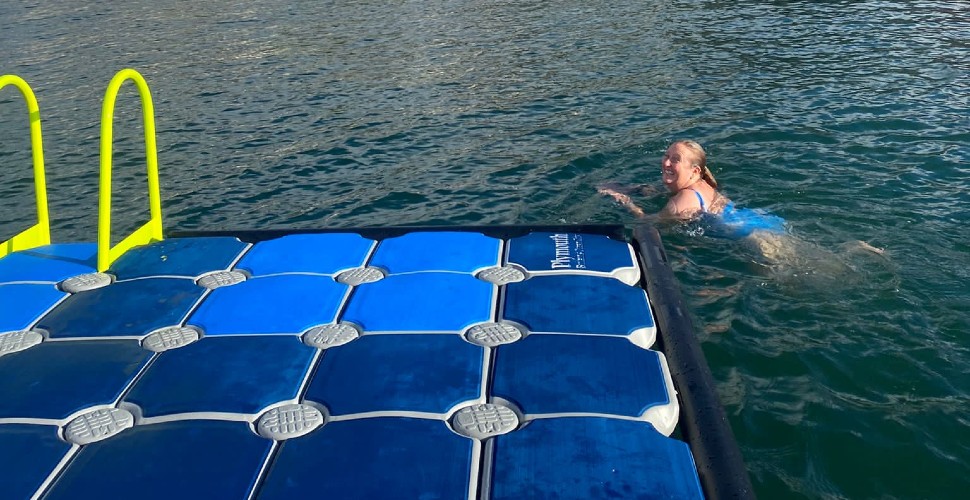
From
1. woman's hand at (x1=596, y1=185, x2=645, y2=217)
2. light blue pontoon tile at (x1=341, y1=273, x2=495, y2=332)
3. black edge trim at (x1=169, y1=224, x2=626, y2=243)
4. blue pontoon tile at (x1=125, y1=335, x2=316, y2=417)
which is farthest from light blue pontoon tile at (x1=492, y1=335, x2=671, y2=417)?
woman's hand at (x1=596, y1=185, x2=645, y2=217)

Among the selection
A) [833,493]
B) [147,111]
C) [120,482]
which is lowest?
[833,493]

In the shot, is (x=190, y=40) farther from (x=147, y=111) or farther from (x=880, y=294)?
(x=880, y=294)

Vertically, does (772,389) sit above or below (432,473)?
below

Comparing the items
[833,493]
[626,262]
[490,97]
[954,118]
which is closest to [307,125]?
[490,97]

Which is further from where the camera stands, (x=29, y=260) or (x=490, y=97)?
(x=490, y=97)

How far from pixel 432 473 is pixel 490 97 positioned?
33.6ft

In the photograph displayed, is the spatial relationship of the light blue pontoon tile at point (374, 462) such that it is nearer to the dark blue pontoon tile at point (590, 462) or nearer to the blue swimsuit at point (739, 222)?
the dark blue pontoon tile at point (590, 462)

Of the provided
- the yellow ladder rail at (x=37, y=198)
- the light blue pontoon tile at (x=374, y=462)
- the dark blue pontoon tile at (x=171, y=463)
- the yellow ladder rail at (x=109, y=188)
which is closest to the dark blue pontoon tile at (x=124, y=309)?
the yellow ladder rail at (x=109, y=188)

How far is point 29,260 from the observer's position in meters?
6.09

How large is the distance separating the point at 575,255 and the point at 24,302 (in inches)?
137

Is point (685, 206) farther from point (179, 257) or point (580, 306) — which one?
point (179, 257)

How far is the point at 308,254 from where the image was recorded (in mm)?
5980

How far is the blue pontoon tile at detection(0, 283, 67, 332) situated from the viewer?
5121 mm

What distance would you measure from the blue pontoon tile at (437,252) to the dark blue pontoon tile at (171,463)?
198cm
